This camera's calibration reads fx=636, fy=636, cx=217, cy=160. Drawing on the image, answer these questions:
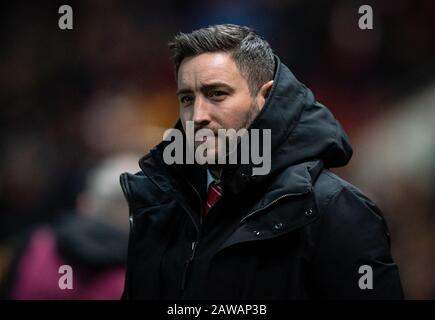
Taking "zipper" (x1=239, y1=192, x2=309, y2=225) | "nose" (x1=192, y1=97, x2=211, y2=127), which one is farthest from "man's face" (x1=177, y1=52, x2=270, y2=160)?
"zipper" (x1=239, y1=192, x2=309, y2=225)

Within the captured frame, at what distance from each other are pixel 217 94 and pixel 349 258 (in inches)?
13.8

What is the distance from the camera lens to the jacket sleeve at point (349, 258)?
993mm

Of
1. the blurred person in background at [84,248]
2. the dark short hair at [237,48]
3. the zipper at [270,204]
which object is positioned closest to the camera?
the zipper at [270,204]

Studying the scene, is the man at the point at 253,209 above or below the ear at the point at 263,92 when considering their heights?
below

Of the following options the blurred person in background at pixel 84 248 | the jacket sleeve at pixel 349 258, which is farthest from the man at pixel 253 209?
the blurred person in background at pixel 84 248

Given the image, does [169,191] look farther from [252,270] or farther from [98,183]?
[98,183]

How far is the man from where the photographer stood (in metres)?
1.00

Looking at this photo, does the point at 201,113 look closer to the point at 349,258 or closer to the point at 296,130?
the point at 296,130

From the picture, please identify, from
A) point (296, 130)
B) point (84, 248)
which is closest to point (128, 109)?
point (84, 248)

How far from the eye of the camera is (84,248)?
206 centimetres

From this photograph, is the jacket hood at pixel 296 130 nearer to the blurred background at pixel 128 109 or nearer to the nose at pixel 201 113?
the nose at pixel 201 113

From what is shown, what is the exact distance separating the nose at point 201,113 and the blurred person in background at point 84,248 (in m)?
0.98

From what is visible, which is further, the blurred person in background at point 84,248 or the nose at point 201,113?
the blurred person in background at point 84,248

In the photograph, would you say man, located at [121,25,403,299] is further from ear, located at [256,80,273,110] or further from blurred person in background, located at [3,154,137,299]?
blurred person in background, located at [3,154,137,299]
